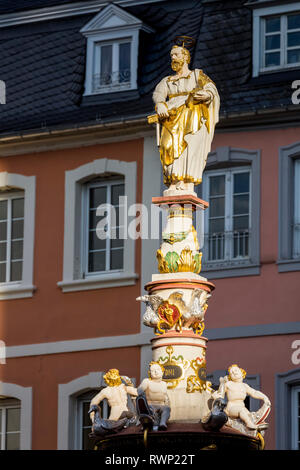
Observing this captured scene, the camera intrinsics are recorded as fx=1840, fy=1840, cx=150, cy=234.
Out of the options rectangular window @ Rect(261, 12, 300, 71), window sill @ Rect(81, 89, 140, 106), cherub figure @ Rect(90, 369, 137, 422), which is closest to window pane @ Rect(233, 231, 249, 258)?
rectangular window @ Rect(261, 12, 300, 71)

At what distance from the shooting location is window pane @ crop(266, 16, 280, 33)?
29.2 metres

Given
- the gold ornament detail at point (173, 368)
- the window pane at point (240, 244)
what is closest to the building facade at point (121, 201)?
the window pane at point (240, 244)

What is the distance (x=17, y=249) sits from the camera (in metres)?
30.4

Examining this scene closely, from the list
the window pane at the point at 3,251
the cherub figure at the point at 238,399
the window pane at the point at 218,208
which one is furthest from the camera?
the window pane at the point at 3,251

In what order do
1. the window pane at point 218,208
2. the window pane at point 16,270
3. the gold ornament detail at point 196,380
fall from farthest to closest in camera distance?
1. the window pane at point 16,270
2. the window pane at point 218,208
3. the gold ornament detail at point 196,380

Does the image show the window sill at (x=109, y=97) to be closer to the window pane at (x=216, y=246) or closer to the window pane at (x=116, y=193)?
the window pane at (x=116, y=193)

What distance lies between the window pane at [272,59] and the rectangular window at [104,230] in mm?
3074

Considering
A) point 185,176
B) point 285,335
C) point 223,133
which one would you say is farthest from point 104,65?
point 185,176

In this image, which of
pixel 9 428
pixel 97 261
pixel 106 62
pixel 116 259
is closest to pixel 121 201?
pixel 116 259

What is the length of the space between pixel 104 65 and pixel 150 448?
1593 cm

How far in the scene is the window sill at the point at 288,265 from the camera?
90.8 feet

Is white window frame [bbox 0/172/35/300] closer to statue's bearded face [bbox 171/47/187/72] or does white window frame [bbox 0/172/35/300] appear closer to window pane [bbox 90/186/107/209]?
window pane [bbox 90/186/107/209]

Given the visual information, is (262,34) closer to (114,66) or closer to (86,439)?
(114,66)
